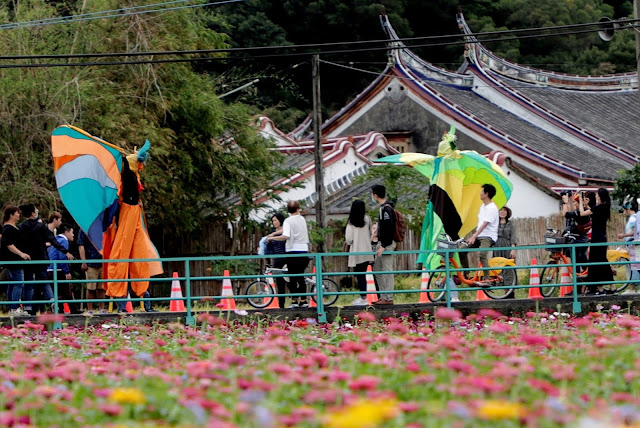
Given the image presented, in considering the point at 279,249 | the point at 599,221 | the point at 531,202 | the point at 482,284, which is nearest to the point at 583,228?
the point at 599,221

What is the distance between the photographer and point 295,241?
1578 centimetres

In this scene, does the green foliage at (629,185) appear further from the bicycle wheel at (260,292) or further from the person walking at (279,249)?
the bicycle wheel at (260,292)

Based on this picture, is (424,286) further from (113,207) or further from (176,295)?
(113,207)

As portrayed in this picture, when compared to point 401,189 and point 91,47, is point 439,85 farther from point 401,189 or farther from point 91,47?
point 91,47

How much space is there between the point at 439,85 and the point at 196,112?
13.8 metres

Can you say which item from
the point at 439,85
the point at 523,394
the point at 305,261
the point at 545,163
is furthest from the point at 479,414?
the point at 439,85

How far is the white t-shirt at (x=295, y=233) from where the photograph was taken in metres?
15.7

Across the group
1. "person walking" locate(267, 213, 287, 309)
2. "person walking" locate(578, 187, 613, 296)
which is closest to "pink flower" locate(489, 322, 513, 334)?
"person walking" locate(578, 187, 613, 296)

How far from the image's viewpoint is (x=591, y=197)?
52.9ft

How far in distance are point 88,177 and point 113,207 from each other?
60 cm

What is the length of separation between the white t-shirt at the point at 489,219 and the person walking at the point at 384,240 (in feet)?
4.19

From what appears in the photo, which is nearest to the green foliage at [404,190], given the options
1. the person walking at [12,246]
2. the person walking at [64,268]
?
the person walking at [64,268]

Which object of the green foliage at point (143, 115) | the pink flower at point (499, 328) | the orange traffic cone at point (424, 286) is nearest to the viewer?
the pink flower at point (499, 328)

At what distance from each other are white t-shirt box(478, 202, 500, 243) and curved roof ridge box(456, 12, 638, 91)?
20.7m
